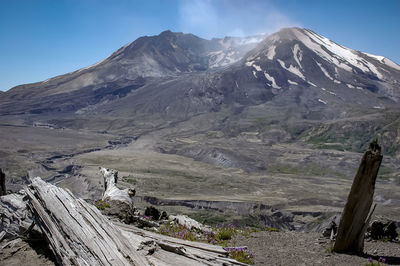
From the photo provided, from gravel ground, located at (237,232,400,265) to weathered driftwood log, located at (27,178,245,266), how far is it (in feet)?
7.56

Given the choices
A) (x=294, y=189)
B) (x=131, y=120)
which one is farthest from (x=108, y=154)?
(x=131, y=120)

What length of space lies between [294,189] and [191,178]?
79.6ft

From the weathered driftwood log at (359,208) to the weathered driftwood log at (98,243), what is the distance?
352 cm

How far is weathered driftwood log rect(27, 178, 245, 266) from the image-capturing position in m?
5.68

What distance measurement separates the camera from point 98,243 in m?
5.91

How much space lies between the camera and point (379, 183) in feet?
288

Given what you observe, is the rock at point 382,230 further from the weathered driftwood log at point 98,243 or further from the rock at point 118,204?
the rock at point 118,204

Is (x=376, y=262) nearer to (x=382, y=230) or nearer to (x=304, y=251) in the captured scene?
(x=304, y=251)

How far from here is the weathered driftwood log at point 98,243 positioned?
5684 mm

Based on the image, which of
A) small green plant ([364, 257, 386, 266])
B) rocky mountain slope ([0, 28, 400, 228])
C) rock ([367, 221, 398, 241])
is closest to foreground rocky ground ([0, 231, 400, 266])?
small green plant ([364, 257, 386, 266])

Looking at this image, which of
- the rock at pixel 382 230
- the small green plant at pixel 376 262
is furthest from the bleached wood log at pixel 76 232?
the rock at pixel 382 230

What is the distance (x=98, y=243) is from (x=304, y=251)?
208 inches

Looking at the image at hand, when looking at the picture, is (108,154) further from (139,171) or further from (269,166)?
(269,166)

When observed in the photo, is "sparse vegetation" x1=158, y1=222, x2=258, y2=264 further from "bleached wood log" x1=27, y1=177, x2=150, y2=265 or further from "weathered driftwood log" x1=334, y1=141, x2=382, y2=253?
"bleached wood log" x1=27, y1=177, x2=150, y2=265
